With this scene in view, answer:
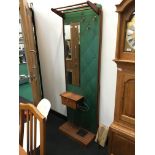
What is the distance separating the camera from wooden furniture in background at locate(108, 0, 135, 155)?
1332 mm

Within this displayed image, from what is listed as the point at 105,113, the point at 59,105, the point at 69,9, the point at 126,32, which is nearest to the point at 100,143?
the point at 105,113

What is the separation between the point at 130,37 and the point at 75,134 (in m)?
1.52

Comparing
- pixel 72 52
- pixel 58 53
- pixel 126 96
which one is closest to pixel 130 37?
pixel 126 96

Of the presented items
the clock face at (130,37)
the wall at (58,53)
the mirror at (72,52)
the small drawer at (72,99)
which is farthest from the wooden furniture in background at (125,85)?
the mirror at (72,52)

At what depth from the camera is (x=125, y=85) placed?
4.83 ft

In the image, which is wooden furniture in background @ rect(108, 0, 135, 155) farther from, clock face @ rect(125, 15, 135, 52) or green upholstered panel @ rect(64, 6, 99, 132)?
green upholstered panel @ rect(64, 6, 99, 132)

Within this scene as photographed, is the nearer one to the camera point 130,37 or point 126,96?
point 130,37

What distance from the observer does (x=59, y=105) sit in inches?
107

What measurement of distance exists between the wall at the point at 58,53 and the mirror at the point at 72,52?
136 millimetres

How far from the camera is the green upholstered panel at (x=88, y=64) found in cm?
187

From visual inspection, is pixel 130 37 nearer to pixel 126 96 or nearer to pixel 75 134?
pixel 126 96
